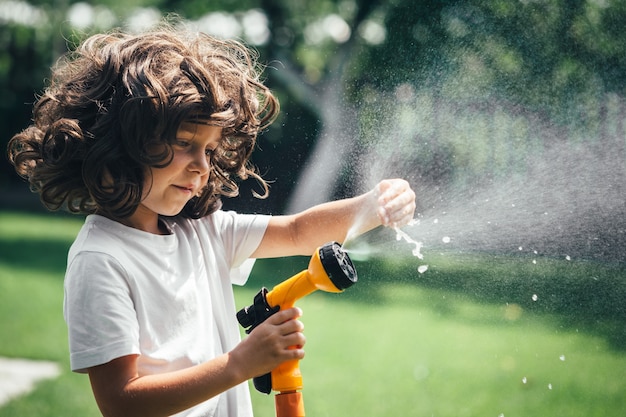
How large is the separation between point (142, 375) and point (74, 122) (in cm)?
63

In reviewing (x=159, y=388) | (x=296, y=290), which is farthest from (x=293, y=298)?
(x=159, y=388)

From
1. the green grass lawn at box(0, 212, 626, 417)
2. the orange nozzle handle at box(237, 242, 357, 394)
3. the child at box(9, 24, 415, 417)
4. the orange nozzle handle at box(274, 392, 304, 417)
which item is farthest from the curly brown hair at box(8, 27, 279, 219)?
the green grass lawn at box(0, 212, 626, 417)

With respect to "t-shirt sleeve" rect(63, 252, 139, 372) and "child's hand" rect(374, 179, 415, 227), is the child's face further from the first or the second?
"child's hand" rect(374, 179, 415, 227)

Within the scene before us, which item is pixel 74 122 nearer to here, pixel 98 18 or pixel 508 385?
pixel 508 385

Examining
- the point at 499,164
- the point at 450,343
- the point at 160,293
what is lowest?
the point at 450,343

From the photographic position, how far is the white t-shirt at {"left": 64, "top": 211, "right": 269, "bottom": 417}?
5.04 feet

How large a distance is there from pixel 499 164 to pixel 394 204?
1.40 m

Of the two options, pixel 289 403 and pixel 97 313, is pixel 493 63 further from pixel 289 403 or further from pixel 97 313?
pixel 97 313

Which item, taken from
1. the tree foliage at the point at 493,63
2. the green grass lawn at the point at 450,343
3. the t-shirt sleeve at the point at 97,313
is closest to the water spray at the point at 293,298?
the t-shirt sleeve at the point at 97,313

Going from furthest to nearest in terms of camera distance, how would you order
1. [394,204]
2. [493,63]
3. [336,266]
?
1. [493,63]
2. [394,204]
3. [336,266]

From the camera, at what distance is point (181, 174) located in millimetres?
1700

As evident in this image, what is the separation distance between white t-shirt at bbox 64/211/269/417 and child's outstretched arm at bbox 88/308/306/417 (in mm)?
48

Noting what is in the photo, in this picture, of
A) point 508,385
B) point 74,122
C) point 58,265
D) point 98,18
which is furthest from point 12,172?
point 74,122

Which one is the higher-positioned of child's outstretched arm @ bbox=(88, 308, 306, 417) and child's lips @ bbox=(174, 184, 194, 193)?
child's lips @ bbox=(174, 184, 194, 193)
